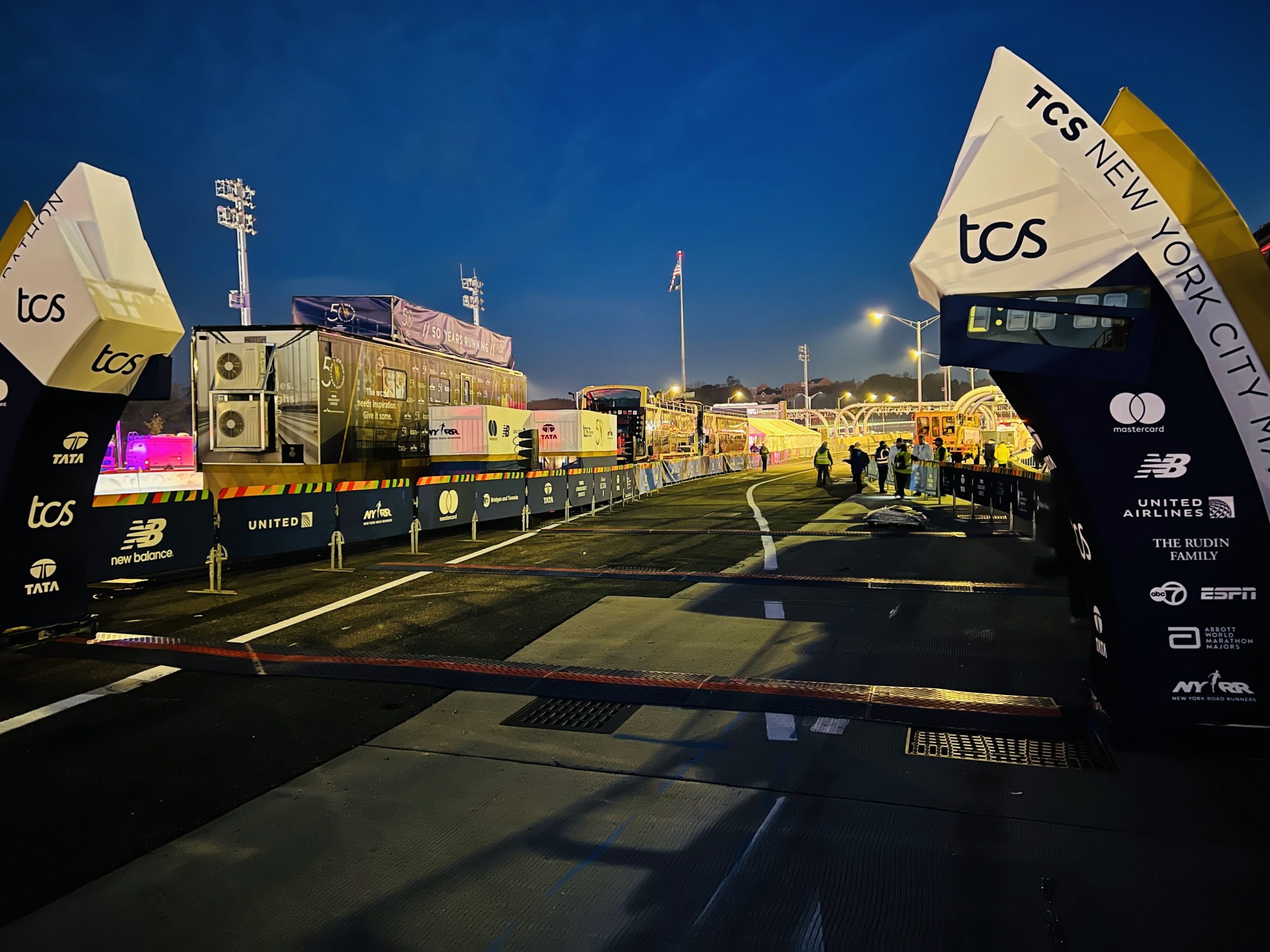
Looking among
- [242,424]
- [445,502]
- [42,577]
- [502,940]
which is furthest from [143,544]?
[502,940]

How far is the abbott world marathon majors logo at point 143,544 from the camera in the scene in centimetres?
959

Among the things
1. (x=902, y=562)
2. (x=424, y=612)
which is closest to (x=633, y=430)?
(x=902, y=562)

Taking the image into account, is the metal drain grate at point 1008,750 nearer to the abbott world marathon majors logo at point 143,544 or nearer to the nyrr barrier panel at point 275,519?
the abbott world marathon majors logo at point 143,544

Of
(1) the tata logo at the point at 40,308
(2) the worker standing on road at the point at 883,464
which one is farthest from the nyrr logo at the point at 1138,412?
(2) the worker standing on road at the point at 883,464

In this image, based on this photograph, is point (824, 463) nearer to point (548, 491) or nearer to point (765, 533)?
point (548, 491)

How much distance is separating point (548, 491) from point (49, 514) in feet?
41.9

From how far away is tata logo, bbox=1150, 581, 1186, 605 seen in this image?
4578 millimetres

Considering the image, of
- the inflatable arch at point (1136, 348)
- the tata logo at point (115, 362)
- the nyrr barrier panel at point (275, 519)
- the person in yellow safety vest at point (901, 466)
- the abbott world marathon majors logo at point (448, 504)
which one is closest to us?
the inflatable arch at point (1136, 348)

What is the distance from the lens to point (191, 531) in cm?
1053

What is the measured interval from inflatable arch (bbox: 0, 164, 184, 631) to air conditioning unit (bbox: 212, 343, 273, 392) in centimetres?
972

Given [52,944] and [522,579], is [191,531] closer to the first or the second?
[522,579]

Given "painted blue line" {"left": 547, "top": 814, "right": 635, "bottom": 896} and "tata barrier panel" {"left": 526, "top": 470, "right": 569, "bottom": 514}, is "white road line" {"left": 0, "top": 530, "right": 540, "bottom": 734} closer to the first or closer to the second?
"painted blue line" {"left": 547, "top": 814, "right": 635, "bottom": 896}

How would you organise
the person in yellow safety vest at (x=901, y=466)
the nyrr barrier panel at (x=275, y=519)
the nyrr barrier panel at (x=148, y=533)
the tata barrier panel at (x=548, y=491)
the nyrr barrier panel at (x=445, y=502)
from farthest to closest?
the person in yellow safety vest at (x=901, y=466) → the tata barrier panel at (x=548, y=491) → the nyrr barrier panel at (x=445, y=502) → the nyrr barrier panel at (x=275, y=519) → the nyrr barrier panel at (x=148, y=533)

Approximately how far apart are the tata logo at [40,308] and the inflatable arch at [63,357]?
0.01 m
